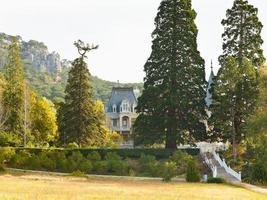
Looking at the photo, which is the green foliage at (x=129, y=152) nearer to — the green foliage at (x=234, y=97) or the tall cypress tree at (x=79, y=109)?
the green foliage at (x=234, y=97)

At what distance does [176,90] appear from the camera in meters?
51.9

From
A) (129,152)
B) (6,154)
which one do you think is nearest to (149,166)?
(129,152)

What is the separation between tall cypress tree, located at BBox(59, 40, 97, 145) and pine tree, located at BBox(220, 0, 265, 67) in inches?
644

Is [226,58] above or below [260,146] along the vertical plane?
above

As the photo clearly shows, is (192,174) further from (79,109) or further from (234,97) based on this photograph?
(79,109)

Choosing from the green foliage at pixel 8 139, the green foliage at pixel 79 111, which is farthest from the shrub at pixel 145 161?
the green foliage at pixel 8 139

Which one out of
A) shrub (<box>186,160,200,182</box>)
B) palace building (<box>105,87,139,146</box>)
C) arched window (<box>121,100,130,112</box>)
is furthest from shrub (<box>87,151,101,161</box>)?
arched window (<box>121,100,130,112</box>)

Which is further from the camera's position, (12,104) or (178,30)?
(12,104)

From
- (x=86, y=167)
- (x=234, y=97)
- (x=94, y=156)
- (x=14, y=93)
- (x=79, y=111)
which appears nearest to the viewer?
(x=86, y=167)

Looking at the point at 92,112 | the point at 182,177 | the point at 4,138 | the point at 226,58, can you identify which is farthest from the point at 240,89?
the point at 4,138

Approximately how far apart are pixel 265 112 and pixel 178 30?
16322mm

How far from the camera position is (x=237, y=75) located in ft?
160

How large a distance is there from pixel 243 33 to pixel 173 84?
8.80 m

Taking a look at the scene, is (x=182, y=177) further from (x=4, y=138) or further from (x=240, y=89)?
(x=4, y=138)
